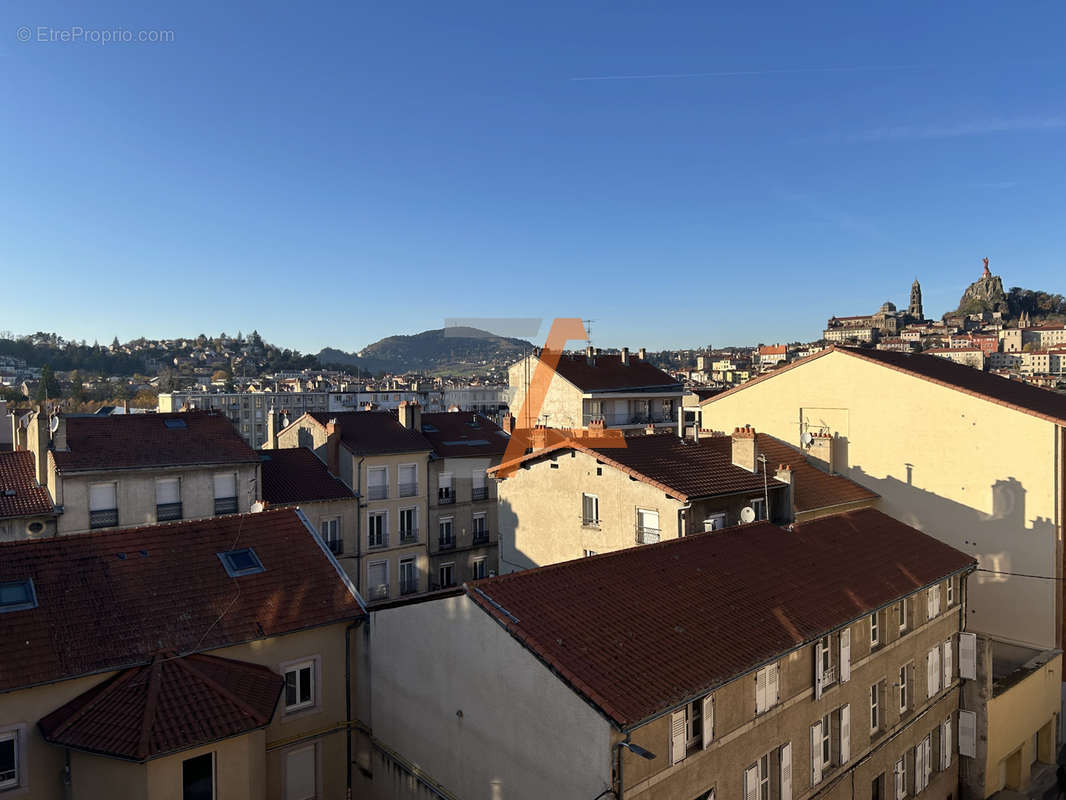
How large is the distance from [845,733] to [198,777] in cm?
1229

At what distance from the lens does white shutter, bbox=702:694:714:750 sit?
36.0 ft

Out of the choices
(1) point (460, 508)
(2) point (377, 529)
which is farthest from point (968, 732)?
(2) point (377, 529)

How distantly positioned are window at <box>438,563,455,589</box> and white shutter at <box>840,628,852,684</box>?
961 inches

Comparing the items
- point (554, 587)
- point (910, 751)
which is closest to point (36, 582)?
A: point (554, 587)

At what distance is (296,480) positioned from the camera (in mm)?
31609

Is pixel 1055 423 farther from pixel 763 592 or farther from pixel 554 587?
pixel 554 587

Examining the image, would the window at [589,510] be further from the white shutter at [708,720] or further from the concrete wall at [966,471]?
the concrete wall at [966,471]

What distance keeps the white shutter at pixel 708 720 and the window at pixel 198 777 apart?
797 cm

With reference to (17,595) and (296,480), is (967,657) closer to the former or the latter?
(17,595)

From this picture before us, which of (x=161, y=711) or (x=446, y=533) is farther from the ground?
(x=161, y=711)

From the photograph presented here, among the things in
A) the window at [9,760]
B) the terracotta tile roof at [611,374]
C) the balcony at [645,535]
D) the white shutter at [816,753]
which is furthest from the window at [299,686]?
the terracotta tile roof at [611,374]

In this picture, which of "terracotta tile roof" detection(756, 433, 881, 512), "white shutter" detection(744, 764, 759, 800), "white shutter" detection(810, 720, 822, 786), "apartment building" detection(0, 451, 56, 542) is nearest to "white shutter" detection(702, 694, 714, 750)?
"white shutter" detection(744, 764, 759, 800)

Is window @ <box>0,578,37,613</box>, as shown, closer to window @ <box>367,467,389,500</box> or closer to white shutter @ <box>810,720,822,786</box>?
white shutter @ <box>810,720,822,786</box>

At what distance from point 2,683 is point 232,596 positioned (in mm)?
3827
